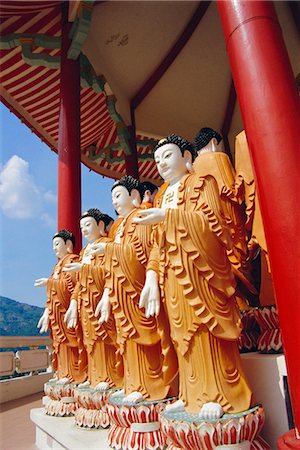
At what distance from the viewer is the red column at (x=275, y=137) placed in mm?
1559

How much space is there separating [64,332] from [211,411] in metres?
2.08

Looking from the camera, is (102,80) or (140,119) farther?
(140,119)

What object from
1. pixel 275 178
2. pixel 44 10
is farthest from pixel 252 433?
pixel 44 10

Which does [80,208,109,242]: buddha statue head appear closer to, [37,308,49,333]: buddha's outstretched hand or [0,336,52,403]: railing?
[37,308,49,333]: buddha's outstretched hand

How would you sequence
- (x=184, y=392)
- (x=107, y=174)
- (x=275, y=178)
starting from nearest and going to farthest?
(x=275, y=178) → (x=184, y=392) → (x=107, y=174)

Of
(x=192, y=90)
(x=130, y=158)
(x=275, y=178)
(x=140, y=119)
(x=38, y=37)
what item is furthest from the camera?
(x=140, y=119)

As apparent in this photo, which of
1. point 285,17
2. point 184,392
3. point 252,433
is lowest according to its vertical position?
point 252,433

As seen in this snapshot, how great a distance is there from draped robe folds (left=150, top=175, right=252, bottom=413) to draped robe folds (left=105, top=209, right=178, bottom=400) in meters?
0.24

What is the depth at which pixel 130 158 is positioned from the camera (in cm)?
774

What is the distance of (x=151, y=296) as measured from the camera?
2041mm

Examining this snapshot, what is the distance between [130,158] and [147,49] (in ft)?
6.66

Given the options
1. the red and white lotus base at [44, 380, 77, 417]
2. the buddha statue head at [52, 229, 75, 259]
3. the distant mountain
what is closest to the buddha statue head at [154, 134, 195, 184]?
the buddha statue head at [52, 229, 75, 259]

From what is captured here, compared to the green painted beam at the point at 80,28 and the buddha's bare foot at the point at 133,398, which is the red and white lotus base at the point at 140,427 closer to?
the buddha's bare foot at the point at 133,398

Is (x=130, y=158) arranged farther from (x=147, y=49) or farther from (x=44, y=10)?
(x=44, y=10)
